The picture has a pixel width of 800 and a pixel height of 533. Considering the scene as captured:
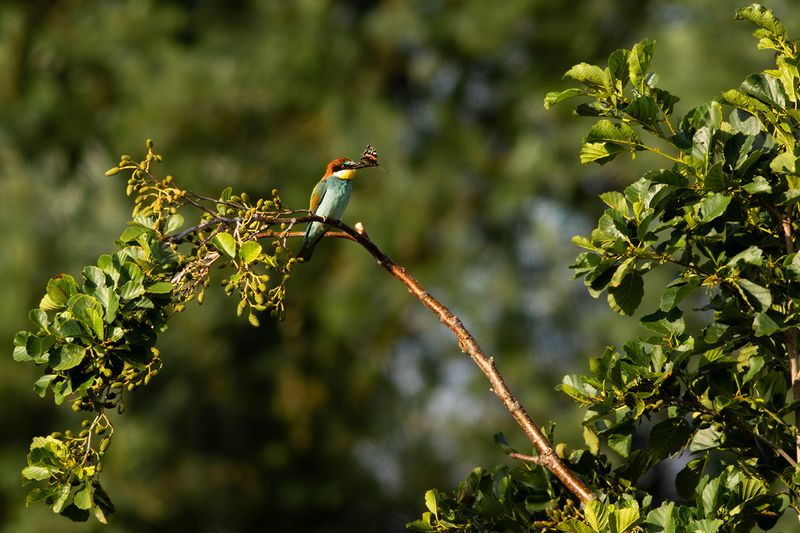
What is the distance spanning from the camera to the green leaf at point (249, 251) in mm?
1985

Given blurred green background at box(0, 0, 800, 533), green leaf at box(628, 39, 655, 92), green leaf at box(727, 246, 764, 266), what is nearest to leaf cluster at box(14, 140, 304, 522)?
green leaf at box(628, 39, 655, 92)

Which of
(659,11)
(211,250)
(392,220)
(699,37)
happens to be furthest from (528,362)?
(211,250)

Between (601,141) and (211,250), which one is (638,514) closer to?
(601,141)

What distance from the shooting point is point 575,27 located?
1027 cm

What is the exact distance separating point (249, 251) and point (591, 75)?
67cm

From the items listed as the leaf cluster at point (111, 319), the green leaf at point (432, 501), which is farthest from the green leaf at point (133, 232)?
the green leaf at point (432, 501)

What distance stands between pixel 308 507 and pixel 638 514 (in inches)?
300

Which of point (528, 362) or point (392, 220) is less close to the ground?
point (392, 220)

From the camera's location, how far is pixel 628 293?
6.65 ft

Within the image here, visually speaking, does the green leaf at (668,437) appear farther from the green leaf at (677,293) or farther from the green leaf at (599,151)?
the green leaf at (599,151)

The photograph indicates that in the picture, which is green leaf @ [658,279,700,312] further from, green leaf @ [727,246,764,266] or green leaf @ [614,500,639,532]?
green leaf @ [614,500,639,532]

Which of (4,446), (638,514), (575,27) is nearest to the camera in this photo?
(638,514)

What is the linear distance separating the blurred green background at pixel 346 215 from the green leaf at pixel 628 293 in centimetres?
622

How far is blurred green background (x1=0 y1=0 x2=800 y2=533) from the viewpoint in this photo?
8477mm
